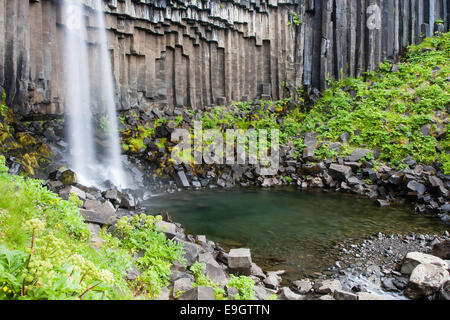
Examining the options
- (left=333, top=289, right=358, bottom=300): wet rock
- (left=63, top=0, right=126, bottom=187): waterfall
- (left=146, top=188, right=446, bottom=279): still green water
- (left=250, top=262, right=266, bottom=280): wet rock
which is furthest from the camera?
(left=63, top=0, right=126, bottom=187): waterfall

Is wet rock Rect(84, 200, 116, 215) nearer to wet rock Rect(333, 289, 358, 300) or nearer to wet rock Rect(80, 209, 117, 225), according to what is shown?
wet rock Rect(80, 209, 117, 225)

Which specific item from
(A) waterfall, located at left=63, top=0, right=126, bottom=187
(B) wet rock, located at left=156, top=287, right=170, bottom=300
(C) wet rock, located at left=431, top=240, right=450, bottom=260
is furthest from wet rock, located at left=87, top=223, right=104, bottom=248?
(A) waterfall, located at left=63, top=0, right=126, bottom=187

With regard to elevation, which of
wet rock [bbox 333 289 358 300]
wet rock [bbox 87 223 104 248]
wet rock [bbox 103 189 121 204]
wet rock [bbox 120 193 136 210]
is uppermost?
wet rock [bbox 87 223 104 248]

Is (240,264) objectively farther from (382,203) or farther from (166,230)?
(382,203)

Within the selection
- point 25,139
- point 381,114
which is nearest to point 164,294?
point 25,139

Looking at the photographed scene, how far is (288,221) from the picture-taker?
34.1ft

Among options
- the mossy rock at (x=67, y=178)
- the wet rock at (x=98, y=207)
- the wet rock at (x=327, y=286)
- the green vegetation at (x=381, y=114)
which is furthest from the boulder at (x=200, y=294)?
the green vegetation at (x=381, y=114)

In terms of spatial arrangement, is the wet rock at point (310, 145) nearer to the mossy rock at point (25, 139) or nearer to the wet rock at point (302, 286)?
the wet rock at point (302, 286)

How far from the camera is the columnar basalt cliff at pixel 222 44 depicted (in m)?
13.3

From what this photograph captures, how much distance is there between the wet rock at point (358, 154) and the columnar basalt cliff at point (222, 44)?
21.0 ft

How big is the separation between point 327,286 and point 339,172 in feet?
32.6

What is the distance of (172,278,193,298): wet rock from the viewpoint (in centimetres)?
440

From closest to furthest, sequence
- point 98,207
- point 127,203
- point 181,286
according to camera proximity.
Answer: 1. point 181,286
2. point 98,207
3. point 127,203

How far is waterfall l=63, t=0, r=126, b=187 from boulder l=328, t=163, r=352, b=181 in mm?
8685
